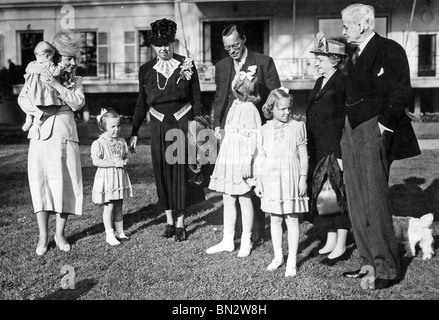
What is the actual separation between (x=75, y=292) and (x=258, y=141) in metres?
1.89

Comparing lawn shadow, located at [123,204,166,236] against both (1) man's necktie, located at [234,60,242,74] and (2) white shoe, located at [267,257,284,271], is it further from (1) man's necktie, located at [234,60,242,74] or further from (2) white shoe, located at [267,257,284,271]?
(1) man's necktie, located at [234,60,242,74]

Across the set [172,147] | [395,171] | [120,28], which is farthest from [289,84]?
[172,147]

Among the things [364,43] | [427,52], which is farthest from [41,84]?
[427,52]

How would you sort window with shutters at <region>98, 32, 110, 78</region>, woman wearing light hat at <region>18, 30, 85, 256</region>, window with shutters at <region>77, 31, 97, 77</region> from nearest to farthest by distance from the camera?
1. woman wearing light hat at <region>18, 30, 85, 256</region>
2. window with shutters at <region>98, 32, 110, 78</region>
3. window with shutters at <region>77, 31, 97, 77</region>

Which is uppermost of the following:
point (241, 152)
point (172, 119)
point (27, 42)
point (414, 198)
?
point (27, 42)

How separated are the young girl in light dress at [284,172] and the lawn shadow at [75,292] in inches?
56.5

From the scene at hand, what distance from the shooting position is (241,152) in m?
4.76

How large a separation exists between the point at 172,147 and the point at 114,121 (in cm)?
63

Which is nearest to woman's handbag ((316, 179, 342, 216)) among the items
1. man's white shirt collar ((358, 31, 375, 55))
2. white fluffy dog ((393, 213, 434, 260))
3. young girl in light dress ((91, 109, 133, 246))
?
white fluffy dog ((393, 213, 434, 260))

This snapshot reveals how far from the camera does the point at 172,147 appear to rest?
545 centimetres

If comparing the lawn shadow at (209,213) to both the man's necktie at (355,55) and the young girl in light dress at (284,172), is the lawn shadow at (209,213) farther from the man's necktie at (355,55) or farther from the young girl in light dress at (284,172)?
the man's necktie at (355,55)

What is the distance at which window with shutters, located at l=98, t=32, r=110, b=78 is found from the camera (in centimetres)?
1986

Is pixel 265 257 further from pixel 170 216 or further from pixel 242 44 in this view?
pixel 242 44

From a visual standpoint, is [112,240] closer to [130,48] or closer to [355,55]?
[355,55]
